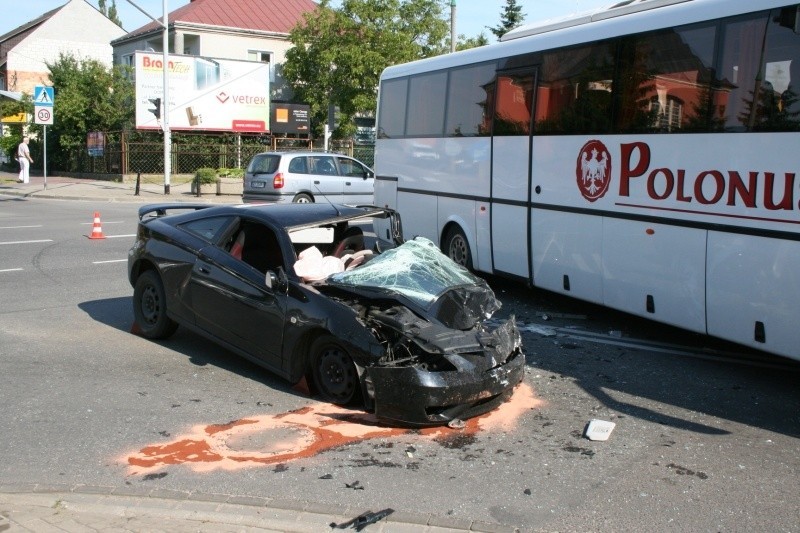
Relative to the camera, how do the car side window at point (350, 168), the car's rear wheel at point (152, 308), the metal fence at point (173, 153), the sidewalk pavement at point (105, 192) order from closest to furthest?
the car's rear wheel at point (152, 308)
the car side window at point (350, 168)
the sidewalk pavement at point (105, 192)
the metal fence at point (173, 153)

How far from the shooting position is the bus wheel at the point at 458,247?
40.3 ft

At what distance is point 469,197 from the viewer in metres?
12.1

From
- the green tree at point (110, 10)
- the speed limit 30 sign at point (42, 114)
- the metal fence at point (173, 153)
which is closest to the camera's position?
the speed limit 30 sign at point (42, 114)

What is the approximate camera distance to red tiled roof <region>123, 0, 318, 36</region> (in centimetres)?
5028

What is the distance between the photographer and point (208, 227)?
8273mm

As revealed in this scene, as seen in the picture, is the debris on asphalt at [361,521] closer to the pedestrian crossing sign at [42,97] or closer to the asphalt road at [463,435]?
the asphalt road at [463,435]

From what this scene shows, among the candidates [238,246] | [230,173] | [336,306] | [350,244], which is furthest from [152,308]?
[230,173]

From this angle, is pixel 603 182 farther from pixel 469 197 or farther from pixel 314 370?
pixel 314 370

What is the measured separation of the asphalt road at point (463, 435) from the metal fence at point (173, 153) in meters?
29.4

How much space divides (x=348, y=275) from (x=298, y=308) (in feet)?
1.62

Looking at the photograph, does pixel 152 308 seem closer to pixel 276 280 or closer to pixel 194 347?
pixel 194 347

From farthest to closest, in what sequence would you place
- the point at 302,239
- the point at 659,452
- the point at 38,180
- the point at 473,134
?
the point at 38,180
the point at 473,134
the point at 302,239
the point at 659,452

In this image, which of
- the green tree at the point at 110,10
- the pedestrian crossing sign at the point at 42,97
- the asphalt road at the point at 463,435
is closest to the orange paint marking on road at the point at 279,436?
the asphalt road at the point at 463,435

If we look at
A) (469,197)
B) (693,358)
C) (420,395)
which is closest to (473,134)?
(469,197)
